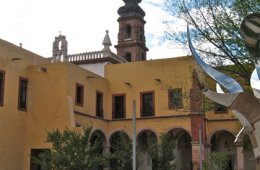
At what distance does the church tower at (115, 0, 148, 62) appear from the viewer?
4441cm

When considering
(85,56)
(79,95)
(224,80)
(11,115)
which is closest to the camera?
(224,80)

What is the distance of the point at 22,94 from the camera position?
2239 cm

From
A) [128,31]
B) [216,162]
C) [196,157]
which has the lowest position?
[216,162]

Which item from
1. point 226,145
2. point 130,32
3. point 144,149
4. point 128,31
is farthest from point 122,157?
point 128,31

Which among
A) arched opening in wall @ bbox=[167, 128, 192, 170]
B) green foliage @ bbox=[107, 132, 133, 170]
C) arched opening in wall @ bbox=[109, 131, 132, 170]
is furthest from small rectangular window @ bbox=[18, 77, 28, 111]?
arched opening in wall @ bbox=[167, 128, 192, 170]

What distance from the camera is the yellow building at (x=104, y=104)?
21.5 m

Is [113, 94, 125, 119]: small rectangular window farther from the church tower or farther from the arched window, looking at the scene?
the arched window

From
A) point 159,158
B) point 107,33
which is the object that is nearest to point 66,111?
point 159,158

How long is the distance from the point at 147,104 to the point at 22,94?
24.9ft

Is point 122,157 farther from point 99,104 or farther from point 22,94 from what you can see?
point 99,104

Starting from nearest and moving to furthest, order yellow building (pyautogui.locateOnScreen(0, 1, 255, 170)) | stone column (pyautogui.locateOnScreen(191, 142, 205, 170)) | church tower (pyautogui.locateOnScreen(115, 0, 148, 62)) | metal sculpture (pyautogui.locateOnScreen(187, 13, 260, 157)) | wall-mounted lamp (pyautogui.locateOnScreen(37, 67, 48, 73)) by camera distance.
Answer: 1. metal sculpture (pyautogui.locateOnScreen(187, 13, 260, 157))
2. yellow building (pyautogui.locateOnScreen(0, 1, 255, 170))
3. wall-mounted lamp (pyautogui.locateOnScreen(37, 67, 48, 73))
4. stone column (pyautogui.locateOnScreen(191, 142, 205, 170))
5. church tower (pyautogui.locateOnScreen(115, 0, 148, 62))

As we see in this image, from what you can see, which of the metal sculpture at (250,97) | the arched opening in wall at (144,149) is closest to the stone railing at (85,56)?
the arched opening in wall at (144,149)

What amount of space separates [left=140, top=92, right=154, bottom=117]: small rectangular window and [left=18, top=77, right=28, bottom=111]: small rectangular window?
23.2ft

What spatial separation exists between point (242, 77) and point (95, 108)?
42.6ft
